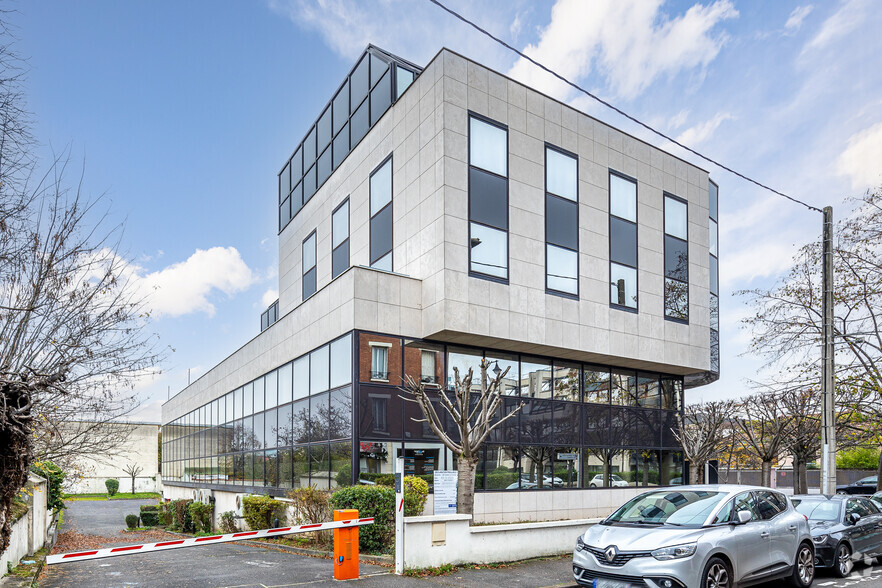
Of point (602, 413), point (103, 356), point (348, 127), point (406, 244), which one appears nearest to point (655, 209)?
point (602, 413)

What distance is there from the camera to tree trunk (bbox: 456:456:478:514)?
13.6 meters

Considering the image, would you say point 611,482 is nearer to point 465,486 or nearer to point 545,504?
point 545,504

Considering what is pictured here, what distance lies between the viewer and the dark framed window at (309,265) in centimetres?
2575

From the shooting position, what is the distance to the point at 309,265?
26094 mm

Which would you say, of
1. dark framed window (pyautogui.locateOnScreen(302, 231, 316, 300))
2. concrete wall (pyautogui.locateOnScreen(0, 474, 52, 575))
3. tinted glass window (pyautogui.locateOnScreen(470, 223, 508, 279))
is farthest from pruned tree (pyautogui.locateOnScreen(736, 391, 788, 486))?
concrete wall (pyautogui.locateOnScreen(0, 474, 52, 575))

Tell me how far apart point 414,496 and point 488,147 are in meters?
9.33

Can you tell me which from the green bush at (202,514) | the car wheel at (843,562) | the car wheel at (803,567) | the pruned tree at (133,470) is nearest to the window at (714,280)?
the car wheel at (843,562)

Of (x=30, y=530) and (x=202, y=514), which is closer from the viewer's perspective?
(x=30, y=530)

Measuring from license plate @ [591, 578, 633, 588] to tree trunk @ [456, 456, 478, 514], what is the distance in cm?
397

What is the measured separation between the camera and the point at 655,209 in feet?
75.4

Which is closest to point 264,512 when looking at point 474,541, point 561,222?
point 474,541

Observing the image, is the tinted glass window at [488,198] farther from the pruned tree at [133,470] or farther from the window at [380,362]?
the pruned tree at [133,470]

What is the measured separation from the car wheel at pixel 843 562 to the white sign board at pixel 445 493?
22.9 feet

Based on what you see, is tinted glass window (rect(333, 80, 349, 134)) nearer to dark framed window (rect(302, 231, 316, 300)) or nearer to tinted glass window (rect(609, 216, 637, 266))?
dark framed window (rect(302, 231, 316, 300))
